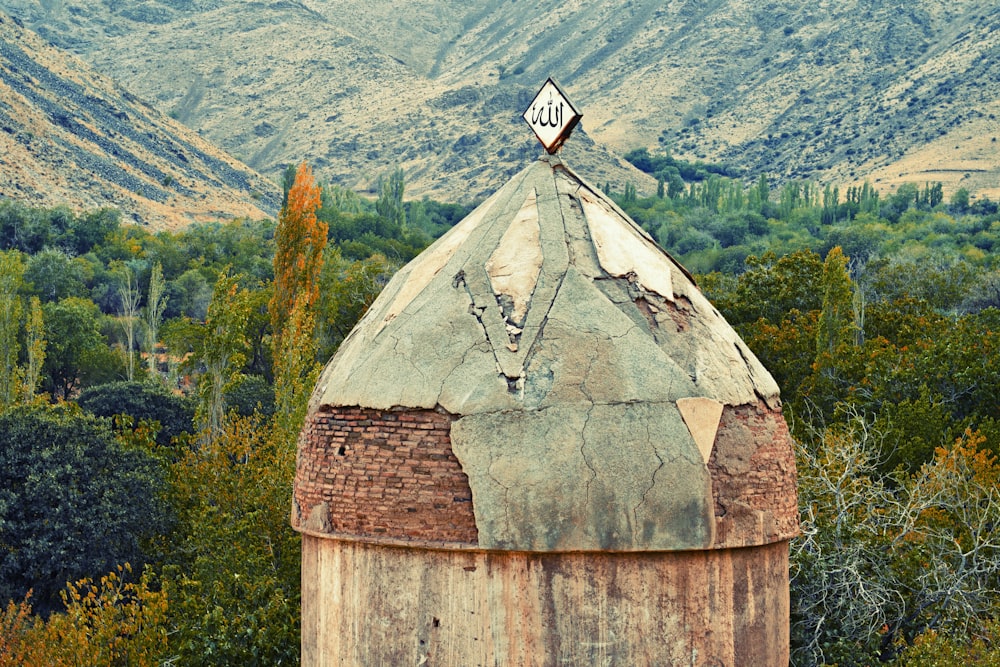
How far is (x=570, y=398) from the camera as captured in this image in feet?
24.5

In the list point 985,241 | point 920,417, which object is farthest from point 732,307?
point 985,241

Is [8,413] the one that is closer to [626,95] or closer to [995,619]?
[995,619]

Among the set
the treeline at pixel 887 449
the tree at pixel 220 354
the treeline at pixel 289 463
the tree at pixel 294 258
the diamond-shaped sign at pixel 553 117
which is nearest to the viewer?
the diamond-shaped sign at pixel 553 117

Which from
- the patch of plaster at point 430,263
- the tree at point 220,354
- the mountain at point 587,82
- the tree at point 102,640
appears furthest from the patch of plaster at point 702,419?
the mountain at point 587,82

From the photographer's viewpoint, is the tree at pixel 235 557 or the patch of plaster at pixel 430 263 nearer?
the patch of plaster at pixel 430 263

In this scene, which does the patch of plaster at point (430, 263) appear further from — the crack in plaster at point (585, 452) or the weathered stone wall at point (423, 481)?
the crack in plaster at point (585, 452)

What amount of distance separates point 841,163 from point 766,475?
94682 mm

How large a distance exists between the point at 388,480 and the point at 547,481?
0.92 metres

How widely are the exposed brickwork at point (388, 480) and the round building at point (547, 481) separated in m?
0.01

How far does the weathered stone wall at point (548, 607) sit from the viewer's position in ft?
24.1

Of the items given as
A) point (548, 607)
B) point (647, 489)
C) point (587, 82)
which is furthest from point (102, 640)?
point (587, 82)

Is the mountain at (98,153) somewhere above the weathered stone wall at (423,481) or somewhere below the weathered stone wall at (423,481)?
above

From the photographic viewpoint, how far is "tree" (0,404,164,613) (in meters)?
20.3

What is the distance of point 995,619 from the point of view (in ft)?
54.2
